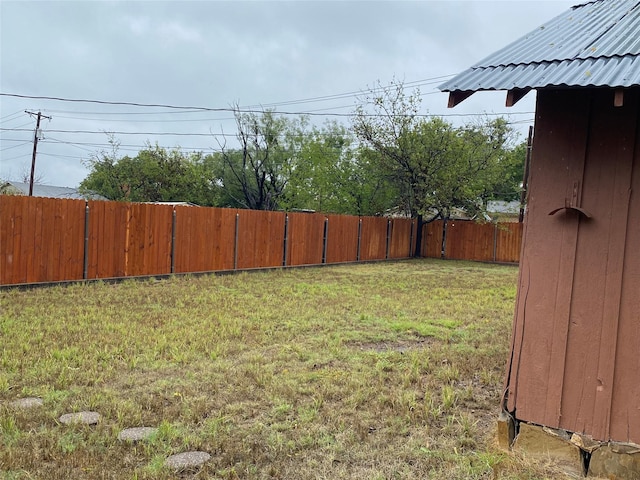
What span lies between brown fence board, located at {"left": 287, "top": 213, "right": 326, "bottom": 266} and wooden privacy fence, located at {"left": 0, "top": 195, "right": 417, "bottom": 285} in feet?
0.09

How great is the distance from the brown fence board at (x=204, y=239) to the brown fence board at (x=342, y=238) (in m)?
4.30

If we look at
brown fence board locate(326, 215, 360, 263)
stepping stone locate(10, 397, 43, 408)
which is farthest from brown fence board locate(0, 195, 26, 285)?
brown fence board locate(326, 215, 360, 263)

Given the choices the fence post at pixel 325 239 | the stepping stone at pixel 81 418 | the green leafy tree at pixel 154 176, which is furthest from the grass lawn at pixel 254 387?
the green leafy tree at pixel 154 176

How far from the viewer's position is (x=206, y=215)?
462 inches

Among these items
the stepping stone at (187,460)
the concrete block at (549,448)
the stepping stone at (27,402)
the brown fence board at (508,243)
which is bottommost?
the stepping stone at (27,402)

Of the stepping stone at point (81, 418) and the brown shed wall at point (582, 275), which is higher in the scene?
the brown shed wall at point (582, 275)

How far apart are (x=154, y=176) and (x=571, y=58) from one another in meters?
25.8

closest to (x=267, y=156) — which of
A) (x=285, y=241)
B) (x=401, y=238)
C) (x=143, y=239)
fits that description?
(x=401, y=238)

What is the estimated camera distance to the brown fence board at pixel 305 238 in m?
14.4

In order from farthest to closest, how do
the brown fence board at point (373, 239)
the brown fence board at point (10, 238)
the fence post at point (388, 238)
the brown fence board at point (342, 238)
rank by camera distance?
the fence post at point (388, 238) < the brown fence board at point (373, 239) < the brown fence board at point (342, 238) < the brown fence board at point (10, 238)

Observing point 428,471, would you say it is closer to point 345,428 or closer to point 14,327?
point 345,428

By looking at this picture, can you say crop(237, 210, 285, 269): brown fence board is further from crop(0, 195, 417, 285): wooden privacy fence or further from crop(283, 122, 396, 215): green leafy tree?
crop(283, 122, 396, 215): green leafy tree

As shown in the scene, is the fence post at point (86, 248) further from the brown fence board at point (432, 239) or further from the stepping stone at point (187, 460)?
the brown fence board at point (432, 239)

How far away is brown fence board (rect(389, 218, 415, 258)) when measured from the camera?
19.4 metres
